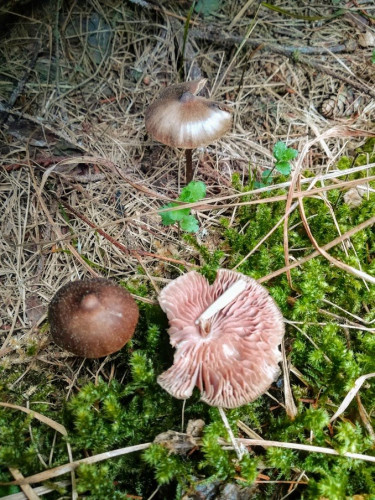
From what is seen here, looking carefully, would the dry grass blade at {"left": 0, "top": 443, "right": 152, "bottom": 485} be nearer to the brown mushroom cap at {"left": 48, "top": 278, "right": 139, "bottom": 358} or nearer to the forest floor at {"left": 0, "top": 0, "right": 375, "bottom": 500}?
the forest floor at {"left": 0, "top": 0, "right": 375, "bottom": 500}

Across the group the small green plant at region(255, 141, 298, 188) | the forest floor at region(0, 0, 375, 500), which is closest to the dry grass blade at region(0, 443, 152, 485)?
the forest floor at region(0, 0, 375, 500)

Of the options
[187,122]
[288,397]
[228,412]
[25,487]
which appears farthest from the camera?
[187,122]

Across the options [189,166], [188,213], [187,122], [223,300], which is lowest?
[223,300]

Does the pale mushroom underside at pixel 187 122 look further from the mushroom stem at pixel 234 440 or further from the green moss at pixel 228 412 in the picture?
the mushroom stem at pixel 234 440

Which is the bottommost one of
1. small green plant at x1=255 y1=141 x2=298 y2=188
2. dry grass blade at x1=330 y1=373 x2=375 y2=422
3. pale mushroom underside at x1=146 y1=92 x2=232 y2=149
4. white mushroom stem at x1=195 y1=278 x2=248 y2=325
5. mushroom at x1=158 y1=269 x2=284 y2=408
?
dry grass blade at x1=330 y1=373 x2=375 y2=422

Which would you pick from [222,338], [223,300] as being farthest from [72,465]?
[223,300]

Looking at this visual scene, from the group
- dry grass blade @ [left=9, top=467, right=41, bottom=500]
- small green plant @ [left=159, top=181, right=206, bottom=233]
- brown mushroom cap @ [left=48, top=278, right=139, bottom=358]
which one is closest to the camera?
dry grass blade @ [left=9, top=467, right=41, bottom=500]

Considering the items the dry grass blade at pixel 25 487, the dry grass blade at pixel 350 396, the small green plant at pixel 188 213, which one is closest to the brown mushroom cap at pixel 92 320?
the dry grass blade at pixel 25 487

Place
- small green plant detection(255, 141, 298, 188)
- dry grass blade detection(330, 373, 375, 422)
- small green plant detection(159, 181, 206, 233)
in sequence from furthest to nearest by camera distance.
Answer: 1. small green plant detection(255, 141, 298, 188)
2. small green plant detection(159, 181, 206, 233)
3. dry grass blade detection(330, 373, 375, 422)

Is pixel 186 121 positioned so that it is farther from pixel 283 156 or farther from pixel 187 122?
pixel 283 156
